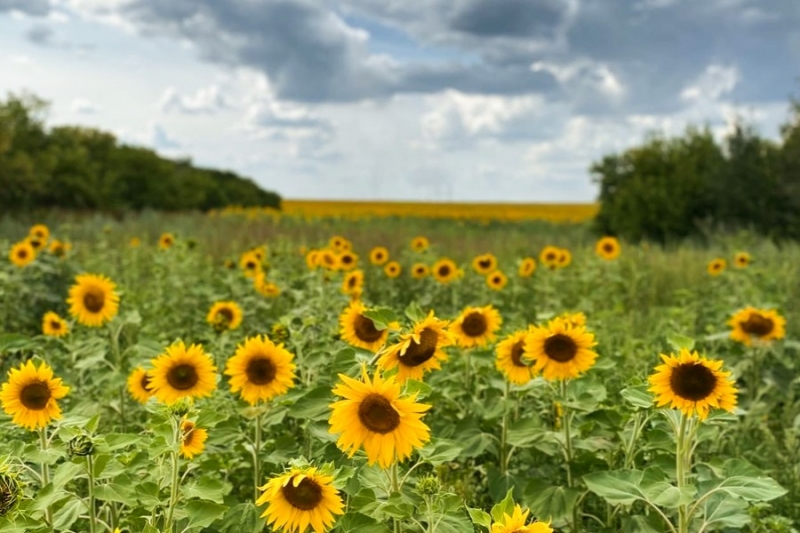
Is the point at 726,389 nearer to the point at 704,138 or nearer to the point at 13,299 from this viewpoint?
the point at 13,299

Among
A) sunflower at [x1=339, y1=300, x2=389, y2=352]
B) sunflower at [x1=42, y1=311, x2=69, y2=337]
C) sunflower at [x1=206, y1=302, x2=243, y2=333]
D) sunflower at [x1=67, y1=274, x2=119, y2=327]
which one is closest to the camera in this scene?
sunflower at [x1=339, y1=300, x2=389, y2=352]

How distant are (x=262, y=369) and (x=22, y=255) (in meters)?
3.88

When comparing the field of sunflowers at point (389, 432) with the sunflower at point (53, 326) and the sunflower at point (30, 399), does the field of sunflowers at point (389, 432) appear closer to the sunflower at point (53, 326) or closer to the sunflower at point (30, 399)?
the sunflower at point (30, 399)

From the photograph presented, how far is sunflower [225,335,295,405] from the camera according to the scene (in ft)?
7.73

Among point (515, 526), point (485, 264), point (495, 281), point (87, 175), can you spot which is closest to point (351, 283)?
point (495, 281)

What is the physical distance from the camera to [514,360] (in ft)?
8.46

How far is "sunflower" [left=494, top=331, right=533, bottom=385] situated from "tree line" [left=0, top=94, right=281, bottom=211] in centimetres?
1894

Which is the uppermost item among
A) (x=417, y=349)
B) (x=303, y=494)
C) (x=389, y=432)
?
(x=417, y=349)

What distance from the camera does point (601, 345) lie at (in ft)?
13.9

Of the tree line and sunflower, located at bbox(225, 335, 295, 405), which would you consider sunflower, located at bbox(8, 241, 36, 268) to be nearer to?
sunflower, located at bbox(225, 335, 295, 405)

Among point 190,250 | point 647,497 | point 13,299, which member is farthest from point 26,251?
point 647,497

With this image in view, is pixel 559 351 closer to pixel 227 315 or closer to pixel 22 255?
pixel 227 315

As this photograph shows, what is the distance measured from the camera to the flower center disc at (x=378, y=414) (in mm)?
1740

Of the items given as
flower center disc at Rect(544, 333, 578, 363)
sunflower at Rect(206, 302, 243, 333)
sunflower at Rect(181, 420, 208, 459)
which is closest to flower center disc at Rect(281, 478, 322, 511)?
sunflower at Rect(181, 420, 208, 459)
